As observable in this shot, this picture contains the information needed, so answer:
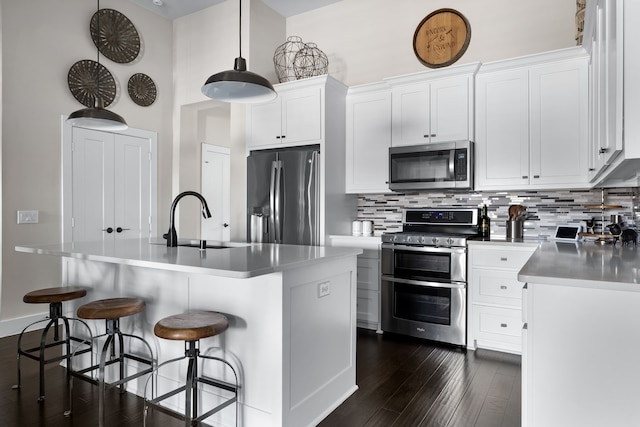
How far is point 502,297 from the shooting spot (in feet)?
10.7

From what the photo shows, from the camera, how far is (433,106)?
12.5 feet

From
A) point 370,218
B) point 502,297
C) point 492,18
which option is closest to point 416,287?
point 502,297

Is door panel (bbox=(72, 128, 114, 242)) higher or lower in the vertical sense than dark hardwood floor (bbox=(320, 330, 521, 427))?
higher

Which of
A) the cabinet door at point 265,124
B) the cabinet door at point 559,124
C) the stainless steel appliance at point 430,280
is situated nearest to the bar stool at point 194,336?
the stainless steel appliance at point 430,280

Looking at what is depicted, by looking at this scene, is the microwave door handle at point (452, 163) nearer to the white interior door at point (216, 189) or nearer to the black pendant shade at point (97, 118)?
the black pendant shade at point (97, 118)

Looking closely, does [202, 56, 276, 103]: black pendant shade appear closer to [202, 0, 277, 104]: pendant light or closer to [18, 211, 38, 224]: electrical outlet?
[202, 0, 277, 104]: pendant light

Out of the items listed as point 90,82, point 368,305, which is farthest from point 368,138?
point 90,82

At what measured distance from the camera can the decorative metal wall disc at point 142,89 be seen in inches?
185

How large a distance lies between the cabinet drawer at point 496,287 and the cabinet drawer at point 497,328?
2.6 inches

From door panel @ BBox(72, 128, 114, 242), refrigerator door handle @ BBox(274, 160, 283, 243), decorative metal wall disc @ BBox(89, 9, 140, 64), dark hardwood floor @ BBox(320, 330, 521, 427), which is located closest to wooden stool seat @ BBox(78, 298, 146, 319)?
dark hardwood floor @ BBox(320, 330, 521, 427)

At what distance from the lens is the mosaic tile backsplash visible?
3.36 meters

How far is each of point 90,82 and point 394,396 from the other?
425cm

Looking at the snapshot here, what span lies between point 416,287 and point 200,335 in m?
A: 2.24

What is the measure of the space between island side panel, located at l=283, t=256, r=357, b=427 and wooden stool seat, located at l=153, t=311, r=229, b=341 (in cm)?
33
